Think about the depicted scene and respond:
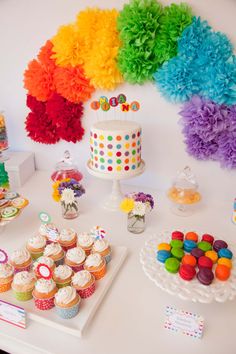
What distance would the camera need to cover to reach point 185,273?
0.76m

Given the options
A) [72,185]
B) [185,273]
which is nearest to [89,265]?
[185,273]

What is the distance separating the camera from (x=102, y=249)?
3.00 ft

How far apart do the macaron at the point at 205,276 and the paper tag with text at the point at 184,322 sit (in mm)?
74

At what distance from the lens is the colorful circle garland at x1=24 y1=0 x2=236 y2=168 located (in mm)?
1066

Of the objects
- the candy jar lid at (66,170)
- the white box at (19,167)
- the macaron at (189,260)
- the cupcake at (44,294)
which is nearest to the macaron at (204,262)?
the macaron at (189,260)

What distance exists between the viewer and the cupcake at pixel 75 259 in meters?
0.88

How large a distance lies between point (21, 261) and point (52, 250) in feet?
0.28

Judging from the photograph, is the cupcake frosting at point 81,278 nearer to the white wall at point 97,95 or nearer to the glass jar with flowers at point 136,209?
the glass jar with flowers at point 136,209

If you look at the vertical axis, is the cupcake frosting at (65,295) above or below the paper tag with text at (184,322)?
above

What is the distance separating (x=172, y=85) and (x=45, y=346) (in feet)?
2.84

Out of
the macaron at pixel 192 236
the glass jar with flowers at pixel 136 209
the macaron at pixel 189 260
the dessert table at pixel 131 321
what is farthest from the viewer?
the glass jar with flowers at pixel 136 209

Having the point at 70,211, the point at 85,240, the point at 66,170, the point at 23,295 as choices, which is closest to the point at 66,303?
the point at 23,295

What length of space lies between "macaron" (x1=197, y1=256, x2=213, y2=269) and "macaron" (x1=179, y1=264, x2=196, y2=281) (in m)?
0.02

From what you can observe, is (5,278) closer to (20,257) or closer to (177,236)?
(20,257)
